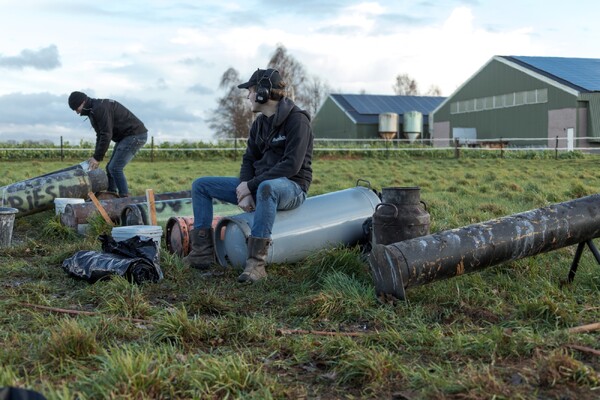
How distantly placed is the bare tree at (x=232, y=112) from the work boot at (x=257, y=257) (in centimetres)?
4339

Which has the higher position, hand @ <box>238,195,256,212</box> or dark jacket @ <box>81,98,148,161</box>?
dark jacket @ <box>81,98,148,161</box>

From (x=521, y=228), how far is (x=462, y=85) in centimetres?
4277

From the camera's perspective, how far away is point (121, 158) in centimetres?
930

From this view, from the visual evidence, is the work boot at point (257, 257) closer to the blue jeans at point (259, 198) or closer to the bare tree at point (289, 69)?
the blue jeans at point (259, 198)

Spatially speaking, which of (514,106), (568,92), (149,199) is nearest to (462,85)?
(514,106)

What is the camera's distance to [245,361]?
304cm

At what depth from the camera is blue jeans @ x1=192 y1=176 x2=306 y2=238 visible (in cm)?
533


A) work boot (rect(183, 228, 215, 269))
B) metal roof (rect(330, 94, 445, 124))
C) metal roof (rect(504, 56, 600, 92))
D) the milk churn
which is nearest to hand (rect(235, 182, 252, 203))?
work boot (rect(183, 228, 215, 269))

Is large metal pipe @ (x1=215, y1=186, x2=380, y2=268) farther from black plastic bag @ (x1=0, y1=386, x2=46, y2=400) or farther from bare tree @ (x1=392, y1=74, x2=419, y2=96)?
bare tree @ (x1=392, y1=74, x2=419, y2=96)

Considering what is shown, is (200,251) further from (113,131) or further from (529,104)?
(529,104)

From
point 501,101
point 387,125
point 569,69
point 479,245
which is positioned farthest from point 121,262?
point 387,125

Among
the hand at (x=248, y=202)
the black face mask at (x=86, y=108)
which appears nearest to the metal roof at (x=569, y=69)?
the black face mask at (x=86, y=108)

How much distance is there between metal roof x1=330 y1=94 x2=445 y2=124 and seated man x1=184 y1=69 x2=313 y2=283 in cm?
4425

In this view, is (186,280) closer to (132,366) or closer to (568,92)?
(132,366)
